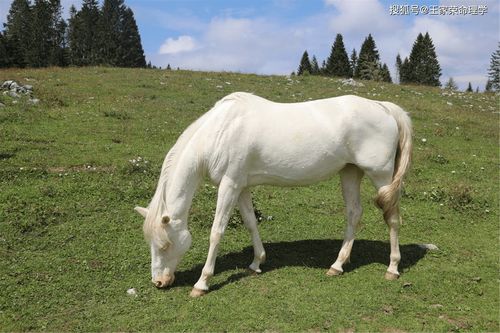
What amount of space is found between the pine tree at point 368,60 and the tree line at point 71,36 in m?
32.2

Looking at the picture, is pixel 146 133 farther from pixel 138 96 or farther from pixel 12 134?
pixel 138 96

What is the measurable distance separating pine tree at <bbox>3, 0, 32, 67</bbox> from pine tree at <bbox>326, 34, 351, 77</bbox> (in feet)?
134

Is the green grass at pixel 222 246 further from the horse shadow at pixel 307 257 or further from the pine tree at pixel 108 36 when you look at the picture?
the pine tree at pixel 108 36

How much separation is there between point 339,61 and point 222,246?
61.7 meters

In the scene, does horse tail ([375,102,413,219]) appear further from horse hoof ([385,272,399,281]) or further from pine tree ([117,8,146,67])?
pine tree ([117,8,146,67])

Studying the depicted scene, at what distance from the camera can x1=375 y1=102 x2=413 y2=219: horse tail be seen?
685cm

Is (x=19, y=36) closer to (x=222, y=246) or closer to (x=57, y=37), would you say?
(x=57, y=37)

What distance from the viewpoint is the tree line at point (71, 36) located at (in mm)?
59438

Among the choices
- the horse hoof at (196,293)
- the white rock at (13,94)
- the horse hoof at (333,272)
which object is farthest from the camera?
the white rock at (13,94)

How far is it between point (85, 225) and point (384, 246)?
18.2ft

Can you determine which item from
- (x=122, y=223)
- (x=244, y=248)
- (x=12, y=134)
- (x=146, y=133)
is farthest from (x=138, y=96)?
(x=244, y=248)

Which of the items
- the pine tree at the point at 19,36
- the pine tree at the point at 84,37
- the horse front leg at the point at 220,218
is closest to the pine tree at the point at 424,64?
the pine tree at the point at 84,37

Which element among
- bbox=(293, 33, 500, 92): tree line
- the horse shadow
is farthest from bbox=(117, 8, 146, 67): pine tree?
the horse shadow

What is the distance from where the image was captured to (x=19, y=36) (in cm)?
6006
